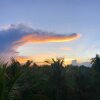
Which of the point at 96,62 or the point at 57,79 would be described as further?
the point at 96,62

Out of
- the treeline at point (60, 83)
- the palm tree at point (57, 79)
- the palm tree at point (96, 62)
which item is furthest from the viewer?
the palm tree at point (96, 62)

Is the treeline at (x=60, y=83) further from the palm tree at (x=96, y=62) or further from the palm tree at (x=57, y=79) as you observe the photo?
the palm tree at (x=96, y=62)

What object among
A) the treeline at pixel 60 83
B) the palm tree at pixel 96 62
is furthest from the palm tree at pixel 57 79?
the palm tree at pixel 96 62

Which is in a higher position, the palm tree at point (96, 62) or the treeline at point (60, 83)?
the palm tree at point (96, 62)

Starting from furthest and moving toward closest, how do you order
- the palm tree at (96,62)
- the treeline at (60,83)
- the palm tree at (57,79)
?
the palm tree at (96,62) → the palm tree at (57,79) → the treeline at (60,83)

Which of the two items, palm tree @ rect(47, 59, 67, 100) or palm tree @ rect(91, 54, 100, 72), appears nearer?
palm tree @ rect(47, 59, 67, 100)

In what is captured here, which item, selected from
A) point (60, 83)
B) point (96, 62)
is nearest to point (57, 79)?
point (60, 83)

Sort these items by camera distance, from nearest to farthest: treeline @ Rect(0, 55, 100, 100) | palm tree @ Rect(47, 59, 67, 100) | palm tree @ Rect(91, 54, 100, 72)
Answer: treeline @ Rect(0, 55, 100, 100) → palm tree @ Rect(47, 59, 67, 100) → palm tree @ Rect(91, 54, 100, 72)

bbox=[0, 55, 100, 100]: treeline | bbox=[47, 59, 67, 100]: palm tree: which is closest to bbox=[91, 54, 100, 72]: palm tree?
bbox=[0, 55, 100, 100]: treeline

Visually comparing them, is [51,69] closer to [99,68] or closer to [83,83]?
[83,83]

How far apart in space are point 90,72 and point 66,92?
17.5 ft

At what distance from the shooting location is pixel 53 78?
2597 cm

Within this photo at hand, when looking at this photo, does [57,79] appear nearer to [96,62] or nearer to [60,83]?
[60,83]

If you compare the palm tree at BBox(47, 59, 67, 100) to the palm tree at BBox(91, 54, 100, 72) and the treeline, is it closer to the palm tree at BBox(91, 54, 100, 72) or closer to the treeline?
the treeline
